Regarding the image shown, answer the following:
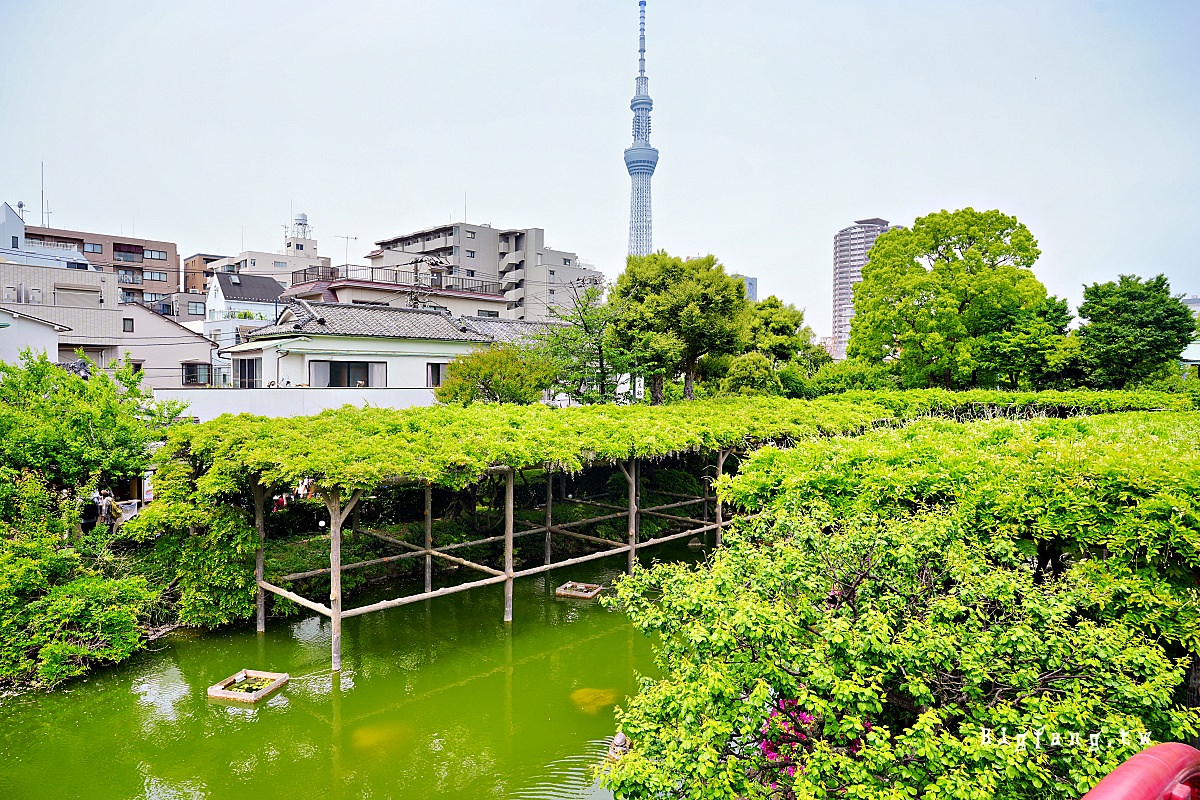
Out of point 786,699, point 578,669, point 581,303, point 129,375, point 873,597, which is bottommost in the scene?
point 578,669

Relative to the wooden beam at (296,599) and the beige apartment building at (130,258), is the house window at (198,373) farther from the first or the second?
the beige apartment building at (130,258)

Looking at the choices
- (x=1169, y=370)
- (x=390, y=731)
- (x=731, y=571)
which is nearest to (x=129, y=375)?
(x=390, y=731)

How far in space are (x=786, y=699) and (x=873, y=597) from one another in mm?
1102

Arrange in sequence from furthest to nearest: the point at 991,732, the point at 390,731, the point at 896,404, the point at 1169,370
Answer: the point at 1169,370, the point at 896,404, the point at 390,731, the point at 991,732

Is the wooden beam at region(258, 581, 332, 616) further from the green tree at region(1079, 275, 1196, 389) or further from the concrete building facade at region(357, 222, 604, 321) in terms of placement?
the concrete building facade at region(357, 222, 604, 321)

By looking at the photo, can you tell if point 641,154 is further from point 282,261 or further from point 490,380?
point 490,380

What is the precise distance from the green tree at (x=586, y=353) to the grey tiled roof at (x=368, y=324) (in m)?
4.38

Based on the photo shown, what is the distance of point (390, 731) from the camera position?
948 cm

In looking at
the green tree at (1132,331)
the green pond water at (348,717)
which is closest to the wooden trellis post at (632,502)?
the green pond water at (348,717)

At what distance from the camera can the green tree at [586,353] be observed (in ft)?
75.2

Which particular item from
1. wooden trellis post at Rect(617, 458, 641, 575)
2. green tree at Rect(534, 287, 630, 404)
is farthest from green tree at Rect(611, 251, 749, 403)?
wooden trellis post at Rect(617, 458, 641, 575)

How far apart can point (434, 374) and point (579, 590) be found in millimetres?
12476

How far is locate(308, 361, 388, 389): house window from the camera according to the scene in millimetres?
22328

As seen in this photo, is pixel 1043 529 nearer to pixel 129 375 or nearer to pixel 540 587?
pixel 540 587
